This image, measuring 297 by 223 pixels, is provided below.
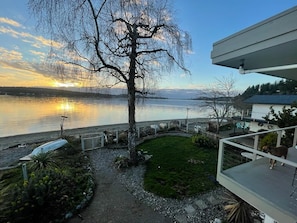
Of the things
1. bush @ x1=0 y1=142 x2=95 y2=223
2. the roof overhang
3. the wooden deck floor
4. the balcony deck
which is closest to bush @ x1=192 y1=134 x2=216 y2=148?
the wooden deck floor

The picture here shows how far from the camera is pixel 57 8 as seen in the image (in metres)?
4.11

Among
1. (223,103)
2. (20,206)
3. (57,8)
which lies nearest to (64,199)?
(20,206)

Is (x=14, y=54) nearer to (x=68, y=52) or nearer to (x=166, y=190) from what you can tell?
(x=68, y=52)

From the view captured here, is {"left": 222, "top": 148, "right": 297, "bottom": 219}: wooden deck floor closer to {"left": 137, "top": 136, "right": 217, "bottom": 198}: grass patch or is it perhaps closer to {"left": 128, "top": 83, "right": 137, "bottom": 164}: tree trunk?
{"left": 137, "top": 136, "right": 217, "bottom": 198}: grass patch

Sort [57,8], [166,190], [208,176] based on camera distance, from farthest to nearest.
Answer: [208,176] < [166,190] < [57,8]

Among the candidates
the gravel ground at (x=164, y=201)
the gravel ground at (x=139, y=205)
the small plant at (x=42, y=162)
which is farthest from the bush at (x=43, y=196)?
the gravel ground at (x=164, y=201)

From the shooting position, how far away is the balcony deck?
235cm

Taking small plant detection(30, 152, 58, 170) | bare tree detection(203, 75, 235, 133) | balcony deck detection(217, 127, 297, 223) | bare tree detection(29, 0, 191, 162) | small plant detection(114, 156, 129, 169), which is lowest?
small plant detection(114, 156, 129, 169)

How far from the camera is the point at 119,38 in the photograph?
6.72m

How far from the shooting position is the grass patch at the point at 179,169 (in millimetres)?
5738

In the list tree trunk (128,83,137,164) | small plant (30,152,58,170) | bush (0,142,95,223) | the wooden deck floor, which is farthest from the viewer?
tree trunk (128,83,137,164)

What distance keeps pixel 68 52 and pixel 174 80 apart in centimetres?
482

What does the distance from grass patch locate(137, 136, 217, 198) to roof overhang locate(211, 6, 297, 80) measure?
4550mm

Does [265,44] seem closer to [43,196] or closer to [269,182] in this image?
[269,182]
